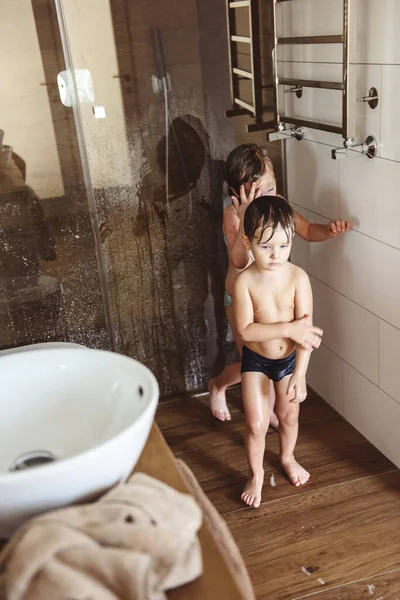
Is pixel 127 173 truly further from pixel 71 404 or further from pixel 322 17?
pixel 71 404

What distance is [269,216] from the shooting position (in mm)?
1618

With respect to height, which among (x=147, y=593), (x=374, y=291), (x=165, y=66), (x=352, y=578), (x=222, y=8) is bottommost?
(x=352, y=578)

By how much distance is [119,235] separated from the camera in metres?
2.29

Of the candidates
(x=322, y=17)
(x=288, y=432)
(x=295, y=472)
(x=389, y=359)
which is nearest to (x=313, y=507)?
(x=295, y=472)

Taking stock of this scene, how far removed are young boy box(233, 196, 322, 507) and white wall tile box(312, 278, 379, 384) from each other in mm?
294

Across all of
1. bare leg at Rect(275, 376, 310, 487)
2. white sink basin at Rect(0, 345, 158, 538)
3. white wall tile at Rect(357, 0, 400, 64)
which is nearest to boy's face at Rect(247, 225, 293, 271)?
bare leg at Rect(275, 376, 310, 487)

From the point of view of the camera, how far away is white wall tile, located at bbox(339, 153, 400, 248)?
5.73 ft

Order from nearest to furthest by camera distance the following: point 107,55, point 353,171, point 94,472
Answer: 1. point 94,472
2. point 353,171
3. point 107,55

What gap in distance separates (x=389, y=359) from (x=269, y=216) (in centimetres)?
64

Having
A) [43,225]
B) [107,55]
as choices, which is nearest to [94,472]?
[43,225]

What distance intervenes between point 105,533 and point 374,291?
1.35m

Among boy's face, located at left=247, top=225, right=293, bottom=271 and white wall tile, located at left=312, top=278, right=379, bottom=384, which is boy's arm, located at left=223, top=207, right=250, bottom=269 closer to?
boy's face, located at left=247, top=225, right=293, bottom=271

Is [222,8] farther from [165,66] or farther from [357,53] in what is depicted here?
[357,53]

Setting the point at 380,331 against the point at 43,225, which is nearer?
the point at 380,331
